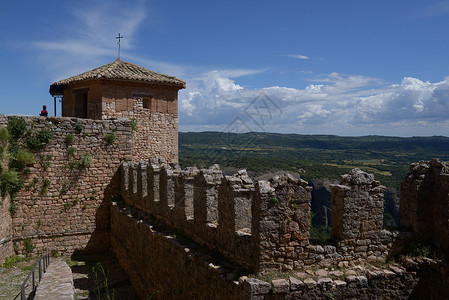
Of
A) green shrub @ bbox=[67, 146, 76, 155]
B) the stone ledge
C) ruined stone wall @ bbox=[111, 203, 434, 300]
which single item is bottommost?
the stone ledge

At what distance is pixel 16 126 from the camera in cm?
1165

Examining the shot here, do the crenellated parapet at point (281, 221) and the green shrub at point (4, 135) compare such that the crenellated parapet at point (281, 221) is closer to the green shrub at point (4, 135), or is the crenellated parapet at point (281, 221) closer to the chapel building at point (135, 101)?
the green shrub at point (4, 135)

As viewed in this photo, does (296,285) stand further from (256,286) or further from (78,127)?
(78,127)

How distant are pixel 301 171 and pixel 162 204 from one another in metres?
17.0

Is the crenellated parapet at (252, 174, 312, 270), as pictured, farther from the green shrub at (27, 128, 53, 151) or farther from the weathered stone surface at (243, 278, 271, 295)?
the green shrub at (27, 128, 53, 151)

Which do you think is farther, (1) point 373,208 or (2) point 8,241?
(2) point 8,241

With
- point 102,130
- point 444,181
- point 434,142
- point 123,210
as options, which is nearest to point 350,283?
point 444,181

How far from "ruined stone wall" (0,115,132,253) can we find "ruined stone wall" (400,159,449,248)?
914cm

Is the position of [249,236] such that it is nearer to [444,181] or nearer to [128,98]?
[444,181]

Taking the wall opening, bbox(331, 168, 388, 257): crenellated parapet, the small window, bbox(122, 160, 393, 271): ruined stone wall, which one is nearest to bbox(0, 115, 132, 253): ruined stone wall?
the small window

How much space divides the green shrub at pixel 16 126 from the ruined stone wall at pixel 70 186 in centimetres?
15

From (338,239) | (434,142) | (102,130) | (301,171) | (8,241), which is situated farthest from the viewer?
(434,142)

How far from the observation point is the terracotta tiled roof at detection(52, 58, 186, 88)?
1442cm

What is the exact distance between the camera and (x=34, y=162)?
1199 cm
